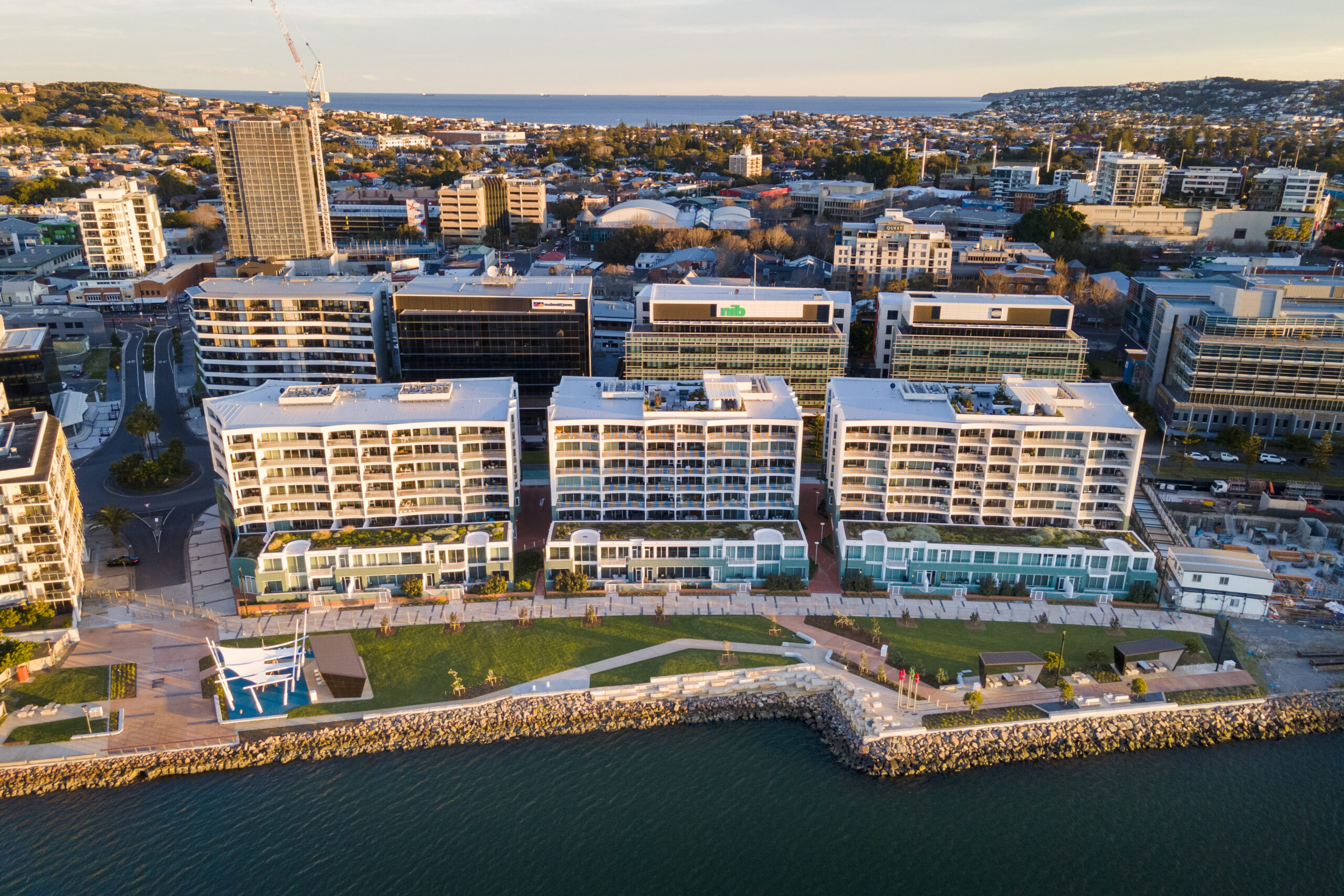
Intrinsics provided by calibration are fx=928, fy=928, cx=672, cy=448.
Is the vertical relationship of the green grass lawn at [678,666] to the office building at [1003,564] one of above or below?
below

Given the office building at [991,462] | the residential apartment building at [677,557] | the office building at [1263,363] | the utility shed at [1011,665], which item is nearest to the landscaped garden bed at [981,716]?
the utility shed at [1011,665]

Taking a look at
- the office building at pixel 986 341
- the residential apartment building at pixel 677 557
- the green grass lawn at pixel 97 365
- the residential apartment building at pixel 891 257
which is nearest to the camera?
the residential apartment building at pixel 677 557

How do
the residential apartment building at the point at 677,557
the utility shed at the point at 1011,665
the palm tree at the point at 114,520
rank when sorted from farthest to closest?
the palm tree at the point at 114,520
the residential apartment building at the point at 677,557
the utility shed at the point at 1011,665

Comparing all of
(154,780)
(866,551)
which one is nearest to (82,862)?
(154,780)

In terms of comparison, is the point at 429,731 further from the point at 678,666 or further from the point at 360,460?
the point at 360,460

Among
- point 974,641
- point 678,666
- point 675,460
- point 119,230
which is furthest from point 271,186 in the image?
point 974,641

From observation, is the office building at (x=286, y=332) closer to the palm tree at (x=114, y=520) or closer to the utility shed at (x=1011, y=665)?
the palm tree at (x=114, y=520)

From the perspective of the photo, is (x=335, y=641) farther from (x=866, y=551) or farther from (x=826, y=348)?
(x=826, y=348)
